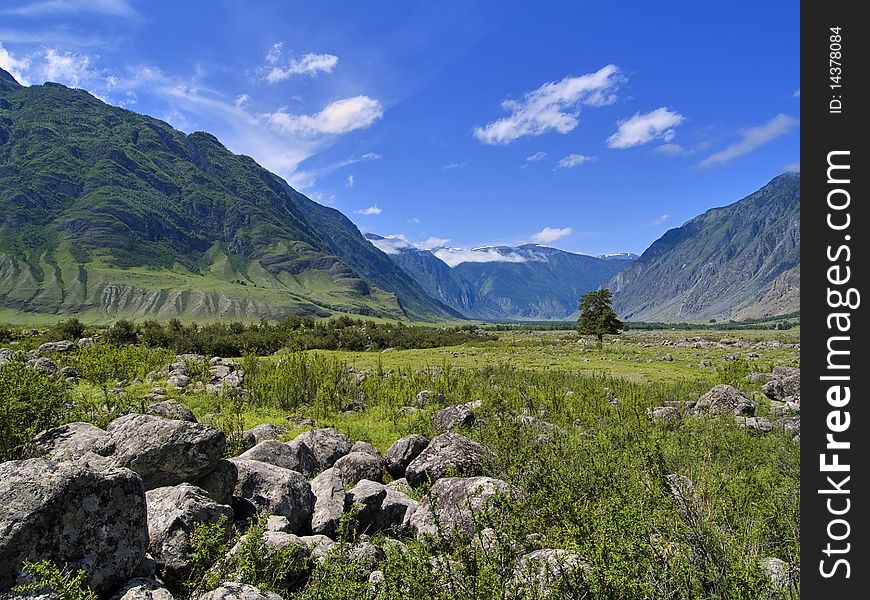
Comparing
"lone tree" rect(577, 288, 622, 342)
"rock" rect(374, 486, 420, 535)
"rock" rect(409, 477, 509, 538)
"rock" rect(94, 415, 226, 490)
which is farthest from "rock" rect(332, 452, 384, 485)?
"lone tree" rect(577, 288, 622, 342)

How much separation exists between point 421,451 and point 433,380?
39.9 feet

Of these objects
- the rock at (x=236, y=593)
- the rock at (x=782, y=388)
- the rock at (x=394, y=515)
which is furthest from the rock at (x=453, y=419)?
the rock at (x=782, y=388)

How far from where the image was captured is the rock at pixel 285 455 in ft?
31.5

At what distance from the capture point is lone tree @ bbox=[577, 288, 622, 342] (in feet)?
194

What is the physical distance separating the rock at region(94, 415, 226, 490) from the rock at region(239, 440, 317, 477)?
2325 mm

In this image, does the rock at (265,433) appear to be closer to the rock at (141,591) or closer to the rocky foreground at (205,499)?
the rocky foreground at (205,499)

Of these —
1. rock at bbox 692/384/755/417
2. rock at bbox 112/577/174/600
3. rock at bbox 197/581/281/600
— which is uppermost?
rock at bbox 197/581/281/600

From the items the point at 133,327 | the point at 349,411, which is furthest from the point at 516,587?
the point at 133,327

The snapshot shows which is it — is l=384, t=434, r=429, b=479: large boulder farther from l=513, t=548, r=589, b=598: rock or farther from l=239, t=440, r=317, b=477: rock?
l=513, t=548, r=589, b=598: rock

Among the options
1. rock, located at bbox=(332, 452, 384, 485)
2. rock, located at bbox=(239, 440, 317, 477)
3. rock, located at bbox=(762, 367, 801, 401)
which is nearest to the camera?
rock, located at bbox=(239, 440, 317, 477)

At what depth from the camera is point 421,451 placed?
11102 mm

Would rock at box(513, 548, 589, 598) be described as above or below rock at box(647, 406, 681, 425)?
above

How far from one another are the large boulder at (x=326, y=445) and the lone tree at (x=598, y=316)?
5233 cm
